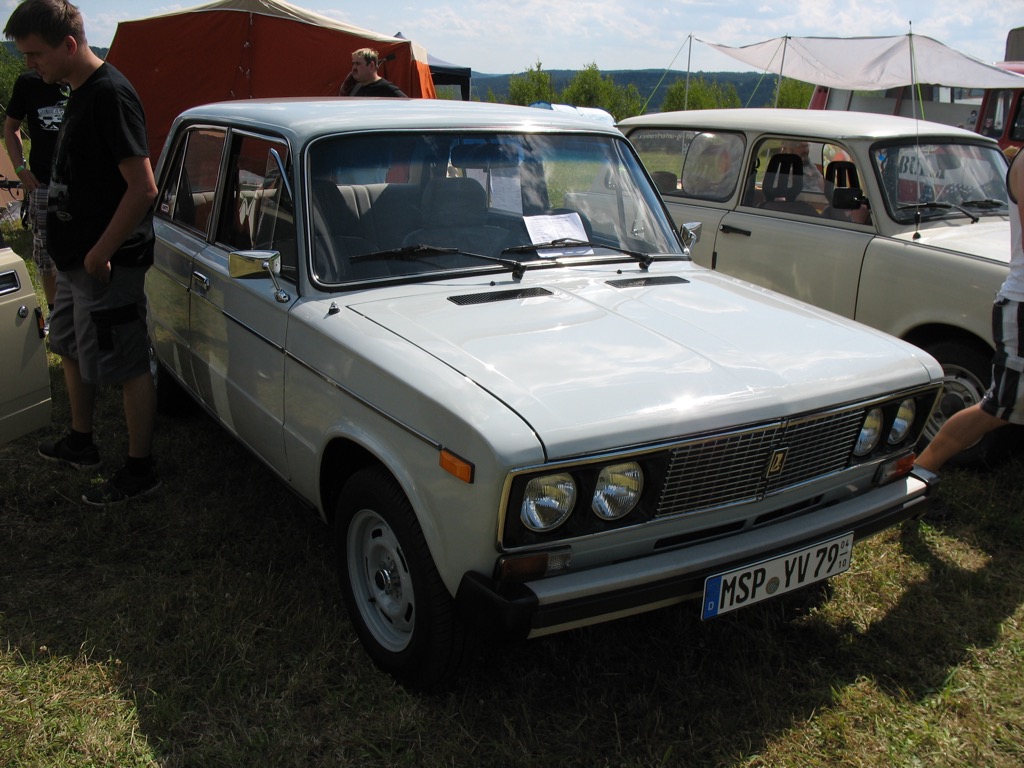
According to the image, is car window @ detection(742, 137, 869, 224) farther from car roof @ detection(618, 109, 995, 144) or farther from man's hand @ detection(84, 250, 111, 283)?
man's hand @ detection(84, 250, 111, 283)

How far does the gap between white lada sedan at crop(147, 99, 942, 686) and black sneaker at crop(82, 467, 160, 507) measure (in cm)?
47

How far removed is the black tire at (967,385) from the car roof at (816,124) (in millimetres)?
1434

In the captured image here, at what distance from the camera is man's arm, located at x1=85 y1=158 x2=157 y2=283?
345 cm

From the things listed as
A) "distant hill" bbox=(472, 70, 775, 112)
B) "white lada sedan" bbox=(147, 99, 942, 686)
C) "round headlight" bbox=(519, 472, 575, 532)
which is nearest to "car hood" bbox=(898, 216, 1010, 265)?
"white lada sedan" bbox=(147, 99, 942, 686)

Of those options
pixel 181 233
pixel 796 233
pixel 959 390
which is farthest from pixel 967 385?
pixel 181 233

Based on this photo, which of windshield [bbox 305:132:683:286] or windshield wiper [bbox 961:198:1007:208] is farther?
windshield wiper [bbox 961:198:1007:208]

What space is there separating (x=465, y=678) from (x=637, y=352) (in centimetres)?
121

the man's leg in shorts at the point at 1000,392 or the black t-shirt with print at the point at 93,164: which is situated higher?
the black t-shirt with print at the point at 93,164

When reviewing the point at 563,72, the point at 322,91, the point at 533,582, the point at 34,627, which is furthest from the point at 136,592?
the point at 563,72

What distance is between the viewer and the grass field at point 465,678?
2.53 metres

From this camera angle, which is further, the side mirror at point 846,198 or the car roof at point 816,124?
the car roof at point 816,124

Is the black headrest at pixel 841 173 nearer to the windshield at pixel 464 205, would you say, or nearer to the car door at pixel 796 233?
the car door at pixel 796 233

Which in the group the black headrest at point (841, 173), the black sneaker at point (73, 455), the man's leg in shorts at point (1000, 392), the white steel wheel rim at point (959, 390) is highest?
the black headrest at point (841, 173)

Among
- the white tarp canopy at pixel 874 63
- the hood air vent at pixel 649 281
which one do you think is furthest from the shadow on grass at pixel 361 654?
the white tarp canopy at pixel 874 63
